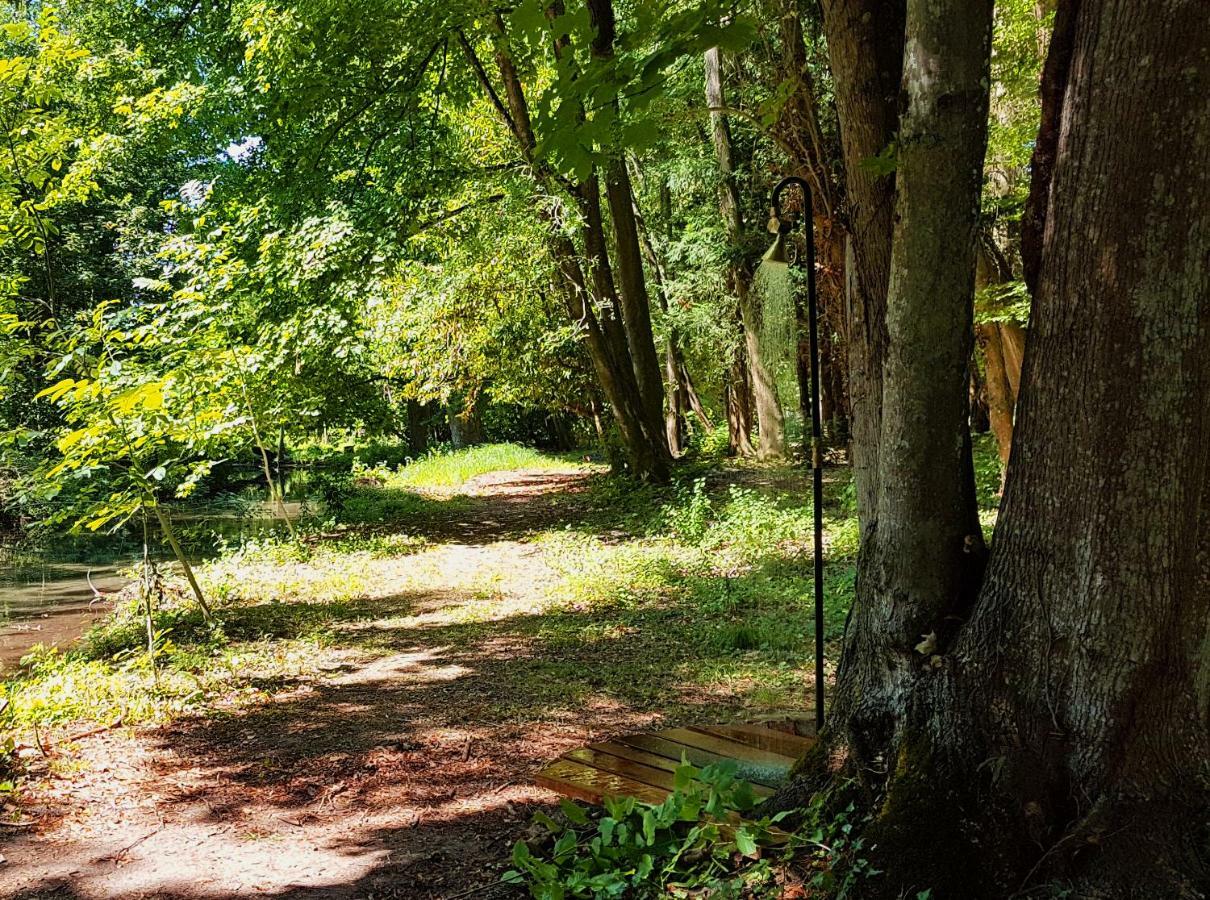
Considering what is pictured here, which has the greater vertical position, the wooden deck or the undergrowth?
the undergrowth

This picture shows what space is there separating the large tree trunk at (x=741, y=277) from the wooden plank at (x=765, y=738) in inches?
383

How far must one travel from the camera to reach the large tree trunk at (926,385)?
8.05ft

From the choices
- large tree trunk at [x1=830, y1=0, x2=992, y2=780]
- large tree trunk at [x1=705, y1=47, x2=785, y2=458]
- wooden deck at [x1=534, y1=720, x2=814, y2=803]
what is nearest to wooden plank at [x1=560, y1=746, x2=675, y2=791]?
wooden deck at [x1=534, y1=720, x2=814, y2=803]

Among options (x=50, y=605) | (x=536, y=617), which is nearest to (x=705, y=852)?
(x=536, y=617)

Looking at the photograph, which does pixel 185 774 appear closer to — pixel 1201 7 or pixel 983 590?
pixel 983 590

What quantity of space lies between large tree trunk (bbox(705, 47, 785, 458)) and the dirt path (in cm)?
883

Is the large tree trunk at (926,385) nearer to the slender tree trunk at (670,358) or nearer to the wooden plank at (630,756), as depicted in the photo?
the wooden plank at (630,756)

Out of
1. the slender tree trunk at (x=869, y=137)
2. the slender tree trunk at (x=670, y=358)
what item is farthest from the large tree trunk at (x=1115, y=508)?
the slender tree trunk at (x=670, y=358)

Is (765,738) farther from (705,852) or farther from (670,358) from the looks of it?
(670,358)

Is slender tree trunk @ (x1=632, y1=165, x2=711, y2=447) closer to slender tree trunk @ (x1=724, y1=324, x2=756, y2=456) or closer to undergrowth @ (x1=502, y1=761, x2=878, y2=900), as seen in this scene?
slender tree trunk @ (x1=724, y1=324, x2=756, y2=456)

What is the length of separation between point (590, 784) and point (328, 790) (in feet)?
4.52

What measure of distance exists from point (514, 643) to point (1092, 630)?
5078 millimetres

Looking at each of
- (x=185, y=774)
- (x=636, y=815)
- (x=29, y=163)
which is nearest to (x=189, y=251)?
(x=29, y=163)

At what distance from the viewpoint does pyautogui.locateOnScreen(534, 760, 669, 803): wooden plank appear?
11.3ft
